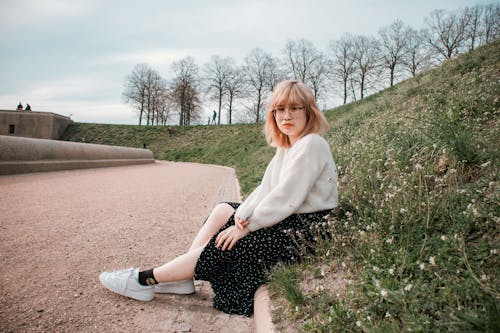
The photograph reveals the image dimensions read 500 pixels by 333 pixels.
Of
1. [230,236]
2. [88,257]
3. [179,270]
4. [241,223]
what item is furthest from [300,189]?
[88,257]

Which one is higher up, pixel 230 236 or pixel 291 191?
pixel 291 191

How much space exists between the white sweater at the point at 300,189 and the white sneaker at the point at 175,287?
876 millimetres

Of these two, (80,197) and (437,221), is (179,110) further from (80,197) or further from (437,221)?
(437,221)

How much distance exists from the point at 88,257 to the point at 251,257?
201 centimetres

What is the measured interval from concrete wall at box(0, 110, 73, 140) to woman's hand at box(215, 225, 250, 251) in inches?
1382

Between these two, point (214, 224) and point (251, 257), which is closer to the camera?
point (251, 257)

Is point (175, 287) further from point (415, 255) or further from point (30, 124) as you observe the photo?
point (30, 124)

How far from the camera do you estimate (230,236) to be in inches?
91.0

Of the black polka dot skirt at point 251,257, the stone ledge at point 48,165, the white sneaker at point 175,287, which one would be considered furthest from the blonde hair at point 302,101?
the stone ledge at point 48,165

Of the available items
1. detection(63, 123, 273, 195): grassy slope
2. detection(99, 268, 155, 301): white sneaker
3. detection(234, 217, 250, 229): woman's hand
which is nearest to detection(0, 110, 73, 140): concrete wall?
detection(63, 123, 273, 195): grassy slope

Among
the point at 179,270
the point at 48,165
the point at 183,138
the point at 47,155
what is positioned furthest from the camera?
the point at 183,138

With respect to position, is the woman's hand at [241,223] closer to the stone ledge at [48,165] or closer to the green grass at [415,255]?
the green grass at [415,255]

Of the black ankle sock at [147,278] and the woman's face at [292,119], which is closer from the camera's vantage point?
the black ankle sock at [147,278]

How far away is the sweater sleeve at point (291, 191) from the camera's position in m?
2.26
